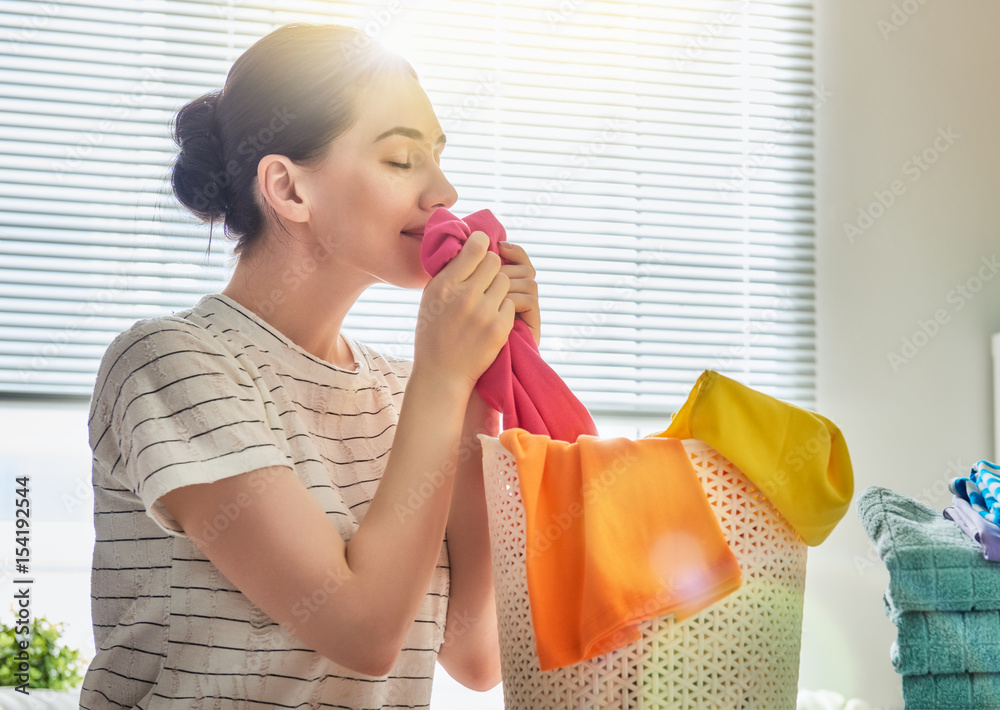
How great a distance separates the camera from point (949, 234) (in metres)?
1.87

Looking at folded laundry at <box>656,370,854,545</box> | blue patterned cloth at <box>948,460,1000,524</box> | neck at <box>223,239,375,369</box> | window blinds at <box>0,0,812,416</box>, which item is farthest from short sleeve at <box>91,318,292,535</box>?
window blinds at <box>0,0,812,416</box>

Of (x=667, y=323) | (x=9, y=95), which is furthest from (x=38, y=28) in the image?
(x=667, y=323)

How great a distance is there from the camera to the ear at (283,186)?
2.63 ft

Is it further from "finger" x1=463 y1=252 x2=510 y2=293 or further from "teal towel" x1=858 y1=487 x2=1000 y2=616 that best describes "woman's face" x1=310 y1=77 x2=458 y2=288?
"teal towel" x1=858 y1=487 x2=1000 y2=616

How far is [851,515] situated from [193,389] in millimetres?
1672

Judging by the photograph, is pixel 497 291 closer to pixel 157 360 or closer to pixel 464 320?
pixel 464 320

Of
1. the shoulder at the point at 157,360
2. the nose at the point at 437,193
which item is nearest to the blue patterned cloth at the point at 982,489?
the nose at the point at 437,193

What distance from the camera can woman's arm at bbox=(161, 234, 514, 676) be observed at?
1.99 feet

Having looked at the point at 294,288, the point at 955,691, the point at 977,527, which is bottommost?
the point at 955,691

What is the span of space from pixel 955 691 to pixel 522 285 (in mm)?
527

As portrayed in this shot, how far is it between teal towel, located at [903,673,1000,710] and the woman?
0.42 metres

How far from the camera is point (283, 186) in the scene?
0.81 metres

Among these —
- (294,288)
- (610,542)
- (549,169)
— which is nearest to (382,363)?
(294,288)

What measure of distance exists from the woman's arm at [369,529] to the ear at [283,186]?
213 millimetres
